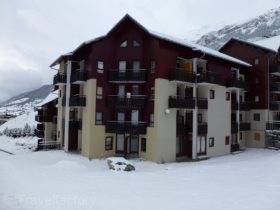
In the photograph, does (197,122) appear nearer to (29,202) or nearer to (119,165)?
(119,165)

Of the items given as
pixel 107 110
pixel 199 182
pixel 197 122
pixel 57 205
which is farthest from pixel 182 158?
pixel 57 205

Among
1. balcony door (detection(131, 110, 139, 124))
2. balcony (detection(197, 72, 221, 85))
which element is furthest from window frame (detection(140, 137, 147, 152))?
balcony (detection(197, 72, 221, 85))

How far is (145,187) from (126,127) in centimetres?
1593

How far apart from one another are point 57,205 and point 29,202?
148 cm

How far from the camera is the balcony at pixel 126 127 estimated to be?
1556 inches

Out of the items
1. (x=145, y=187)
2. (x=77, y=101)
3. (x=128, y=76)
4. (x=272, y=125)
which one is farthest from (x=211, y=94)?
(x=145, y=187)

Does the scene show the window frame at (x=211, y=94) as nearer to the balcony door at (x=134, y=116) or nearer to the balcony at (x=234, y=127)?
the balcony at (x=234, y=127)

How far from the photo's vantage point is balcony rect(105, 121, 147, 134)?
39.5m

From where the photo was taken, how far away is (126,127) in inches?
1574

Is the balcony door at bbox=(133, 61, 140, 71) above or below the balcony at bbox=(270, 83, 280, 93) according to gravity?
above

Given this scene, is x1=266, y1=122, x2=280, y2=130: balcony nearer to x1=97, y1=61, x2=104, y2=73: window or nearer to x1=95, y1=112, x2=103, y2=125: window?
x1=95, y1=112, x2=103, y2=125: window

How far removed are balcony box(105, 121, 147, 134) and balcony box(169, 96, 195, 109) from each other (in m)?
3.87

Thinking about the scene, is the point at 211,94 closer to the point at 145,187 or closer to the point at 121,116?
the point at 121,116

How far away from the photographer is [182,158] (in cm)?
4200
